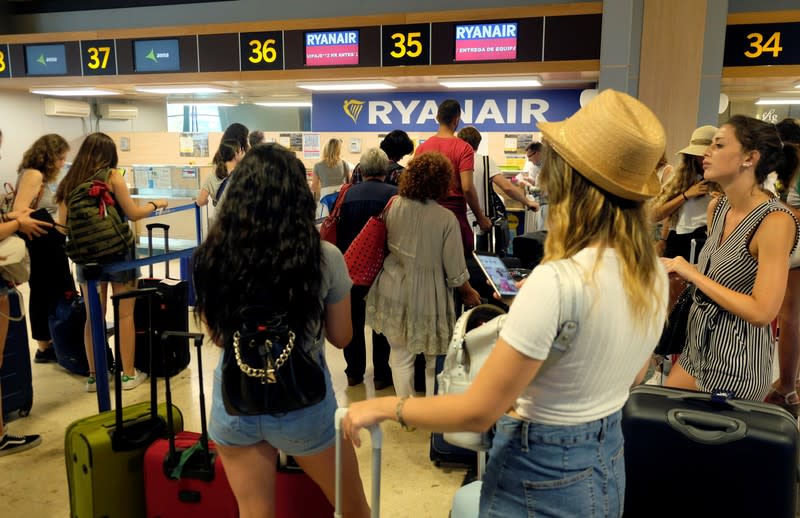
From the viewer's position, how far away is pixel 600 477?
1261 millimetres

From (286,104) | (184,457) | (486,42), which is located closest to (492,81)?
(486,42)

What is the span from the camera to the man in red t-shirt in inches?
147

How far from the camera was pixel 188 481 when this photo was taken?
2.17 metres

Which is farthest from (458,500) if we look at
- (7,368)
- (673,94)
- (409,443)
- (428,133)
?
(428,133)

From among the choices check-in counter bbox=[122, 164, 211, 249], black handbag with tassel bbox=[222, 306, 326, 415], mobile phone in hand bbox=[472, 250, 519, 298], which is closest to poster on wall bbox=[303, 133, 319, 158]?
check-in counter bbox=[122, 164, 211, 249]

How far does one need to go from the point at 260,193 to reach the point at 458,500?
3.42ft

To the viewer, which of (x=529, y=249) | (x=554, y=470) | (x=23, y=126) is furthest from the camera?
(x=23, y=126)

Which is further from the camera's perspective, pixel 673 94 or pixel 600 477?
pixel 673 94

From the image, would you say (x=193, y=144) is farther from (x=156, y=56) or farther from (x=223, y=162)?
(x=223, y=162)

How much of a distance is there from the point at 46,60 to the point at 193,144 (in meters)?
2.78

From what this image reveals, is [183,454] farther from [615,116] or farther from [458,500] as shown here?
[615,116]

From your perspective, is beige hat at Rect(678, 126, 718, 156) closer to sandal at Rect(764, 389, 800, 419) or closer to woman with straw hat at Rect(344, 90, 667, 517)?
sandal at Rect(764, 389, 800, 419)

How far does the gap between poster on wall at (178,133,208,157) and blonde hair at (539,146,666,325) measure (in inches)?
337

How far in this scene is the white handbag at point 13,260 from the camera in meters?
3.02
